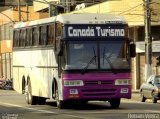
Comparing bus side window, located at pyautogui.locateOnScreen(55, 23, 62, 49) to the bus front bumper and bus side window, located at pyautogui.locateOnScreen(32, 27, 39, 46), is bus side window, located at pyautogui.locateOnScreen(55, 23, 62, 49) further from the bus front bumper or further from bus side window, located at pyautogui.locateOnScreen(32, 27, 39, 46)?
bus side window, located at pyautogui.locateOnScreen(32, 27, 39, 46)

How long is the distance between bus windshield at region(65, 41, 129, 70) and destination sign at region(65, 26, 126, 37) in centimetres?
30

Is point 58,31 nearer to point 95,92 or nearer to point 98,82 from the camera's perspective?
point 98,82

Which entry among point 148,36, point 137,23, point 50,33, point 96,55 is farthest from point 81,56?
point 137,23

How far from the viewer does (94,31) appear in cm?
2497

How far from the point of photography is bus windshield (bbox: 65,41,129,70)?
79.9 ft

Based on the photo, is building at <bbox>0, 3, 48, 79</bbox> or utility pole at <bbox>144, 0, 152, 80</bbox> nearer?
utility pole at <bbox>144, 0, 152, 80</bbox>

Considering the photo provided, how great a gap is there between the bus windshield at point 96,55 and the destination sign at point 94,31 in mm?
301

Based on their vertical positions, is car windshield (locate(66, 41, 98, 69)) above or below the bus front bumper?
above

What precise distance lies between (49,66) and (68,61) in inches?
102

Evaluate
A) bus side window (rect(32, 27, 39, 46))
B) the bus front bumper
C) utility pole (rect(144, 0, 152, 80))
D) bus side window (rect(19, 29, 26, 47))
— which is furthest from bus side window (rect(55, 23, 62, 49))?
utility pole (rect(144, 0, 152, 80))

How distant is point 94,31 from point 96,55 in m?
1.03

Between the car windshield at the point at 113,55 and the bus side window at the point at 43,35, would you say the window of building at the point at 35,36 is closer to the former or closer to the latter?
the bus side window at the point at 43,35

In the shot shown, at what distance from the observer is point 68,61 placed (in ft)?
79.9

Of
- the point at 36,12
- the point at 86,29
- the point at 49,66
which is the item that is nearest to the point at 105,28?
the point at 86,29
